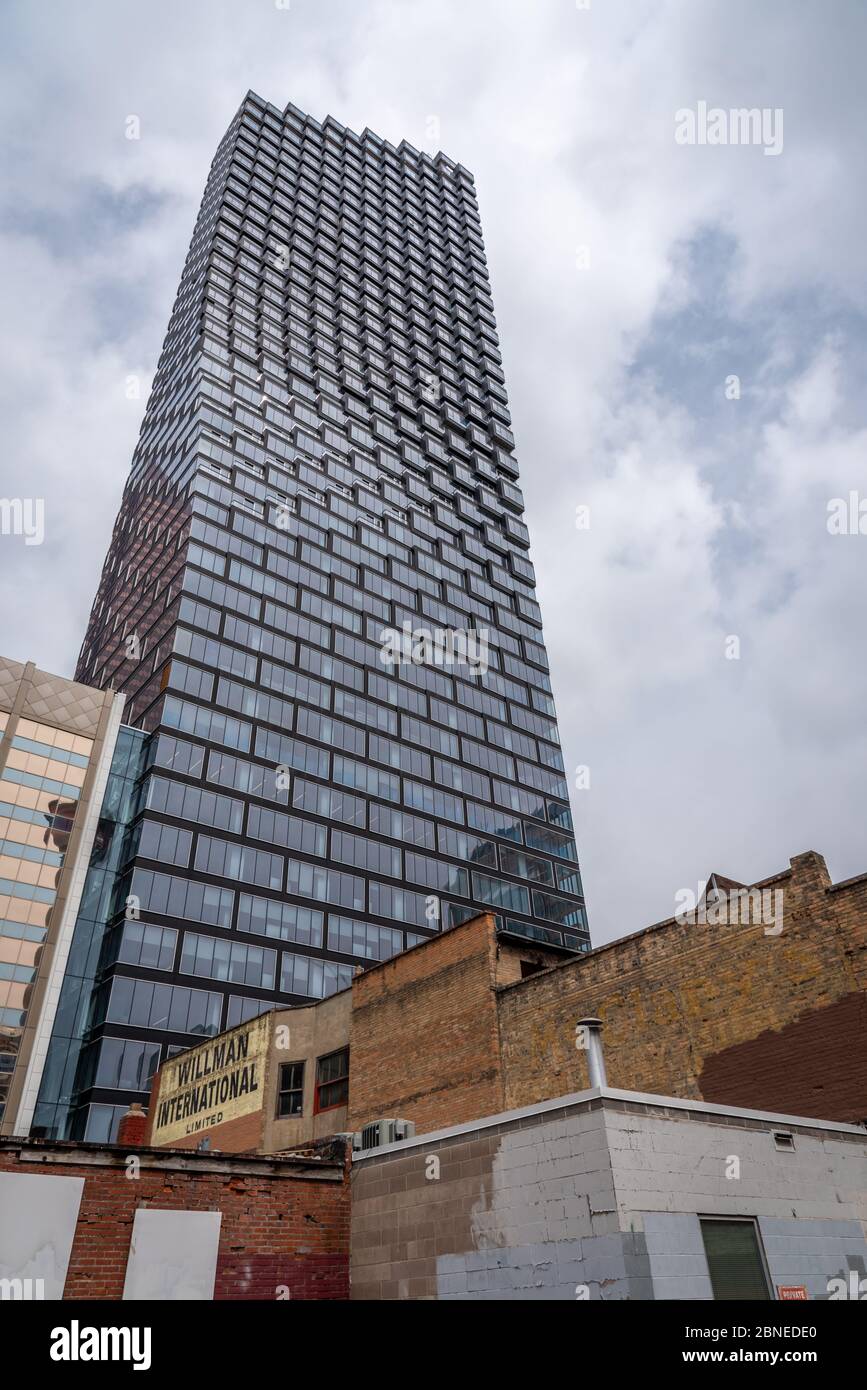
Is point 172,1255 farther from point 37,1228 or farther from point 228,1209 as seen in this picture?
point 37,1228

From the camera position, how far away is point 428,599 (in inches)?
3666

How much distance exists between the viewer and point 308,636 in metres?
77.5

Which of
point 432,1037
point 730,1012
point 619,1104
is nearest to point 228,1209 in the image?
point 619,1104

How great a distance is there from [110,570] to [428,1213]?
9252 cm

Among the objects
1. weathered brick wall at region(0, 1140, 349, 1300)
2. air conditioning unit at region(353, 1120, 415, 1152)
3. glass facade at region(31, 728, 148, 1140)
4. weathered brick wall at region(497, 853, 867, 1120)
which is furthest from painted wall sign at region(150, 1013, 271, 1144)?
glass facade at region(31, 728, 148, 1140)

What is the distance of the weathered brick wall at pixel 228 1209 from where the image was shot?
38.7 ft

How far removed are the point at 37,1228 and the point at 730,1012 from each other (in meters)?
12.5

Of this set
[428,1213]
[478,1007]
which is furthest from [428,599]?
[428,1213]

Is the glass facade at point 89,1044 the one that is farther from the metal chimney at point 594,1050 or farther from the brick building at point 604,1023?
the metal chimney at point 594,1050

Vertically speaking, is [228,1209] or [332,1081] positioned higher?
[332,1081]

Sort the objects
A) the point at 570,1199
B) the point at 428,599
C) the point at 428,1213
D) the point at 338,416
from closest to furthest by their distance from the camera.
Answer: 1. the point at 570,1199
2. the point at 428,1213
3. the point at 428,599
4. the point at 338,416

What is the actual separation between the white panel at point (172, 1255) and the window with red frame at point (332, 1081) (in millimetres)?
11799
